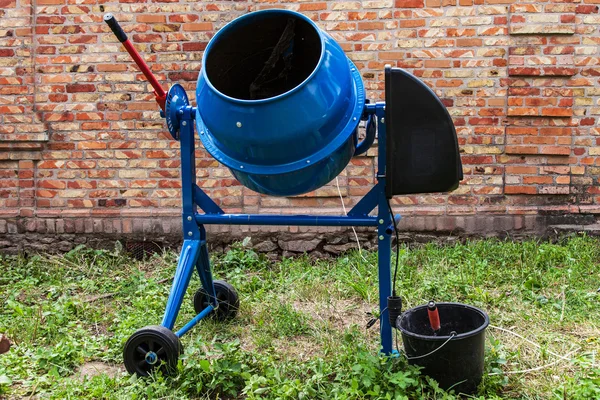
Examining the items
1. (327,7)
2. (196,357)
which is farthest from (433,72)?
(196,357)

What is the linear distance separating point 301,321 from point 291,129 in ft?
4.37

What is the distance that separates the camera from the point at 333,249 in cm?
502

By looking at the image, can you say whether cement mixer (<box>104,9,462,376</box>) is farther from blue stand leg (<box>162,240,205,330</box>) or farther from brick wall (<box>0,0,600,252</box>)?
brick wall (<box>0,0,600,252</box>)

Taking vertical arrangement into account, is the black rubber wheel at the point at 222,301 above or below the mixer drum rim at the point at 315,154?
below

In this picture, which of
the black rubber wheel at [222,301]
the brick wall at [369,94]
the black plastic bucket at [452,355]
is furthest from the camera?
the brick wall at [369,94]

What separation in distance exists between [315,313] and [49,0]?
3398 millimetres

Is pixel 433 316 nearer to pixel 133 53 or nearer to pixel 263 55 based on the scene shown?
pixel 263 55

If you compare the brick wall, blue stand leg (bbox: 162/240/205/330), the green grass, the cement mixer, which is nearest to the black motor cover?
the cement mixer

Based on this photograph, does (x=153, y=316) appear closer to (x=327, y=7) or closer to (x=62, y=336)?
(x=62, y=336)

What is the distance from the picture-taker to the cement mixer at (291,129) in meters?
2.68

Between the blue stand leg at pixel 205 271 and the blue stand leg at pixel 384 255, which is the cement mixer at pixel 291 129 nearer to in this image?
the blue stand leg at pixel 384 255

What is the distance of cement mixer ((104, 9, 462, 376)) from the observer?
8.79 feet

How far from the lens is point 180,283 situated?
3.03 meters

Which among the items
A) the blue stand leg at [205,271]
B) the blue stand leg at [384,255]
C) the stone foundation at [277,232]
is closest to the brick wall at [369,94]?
the stone foundation at [277,232]
